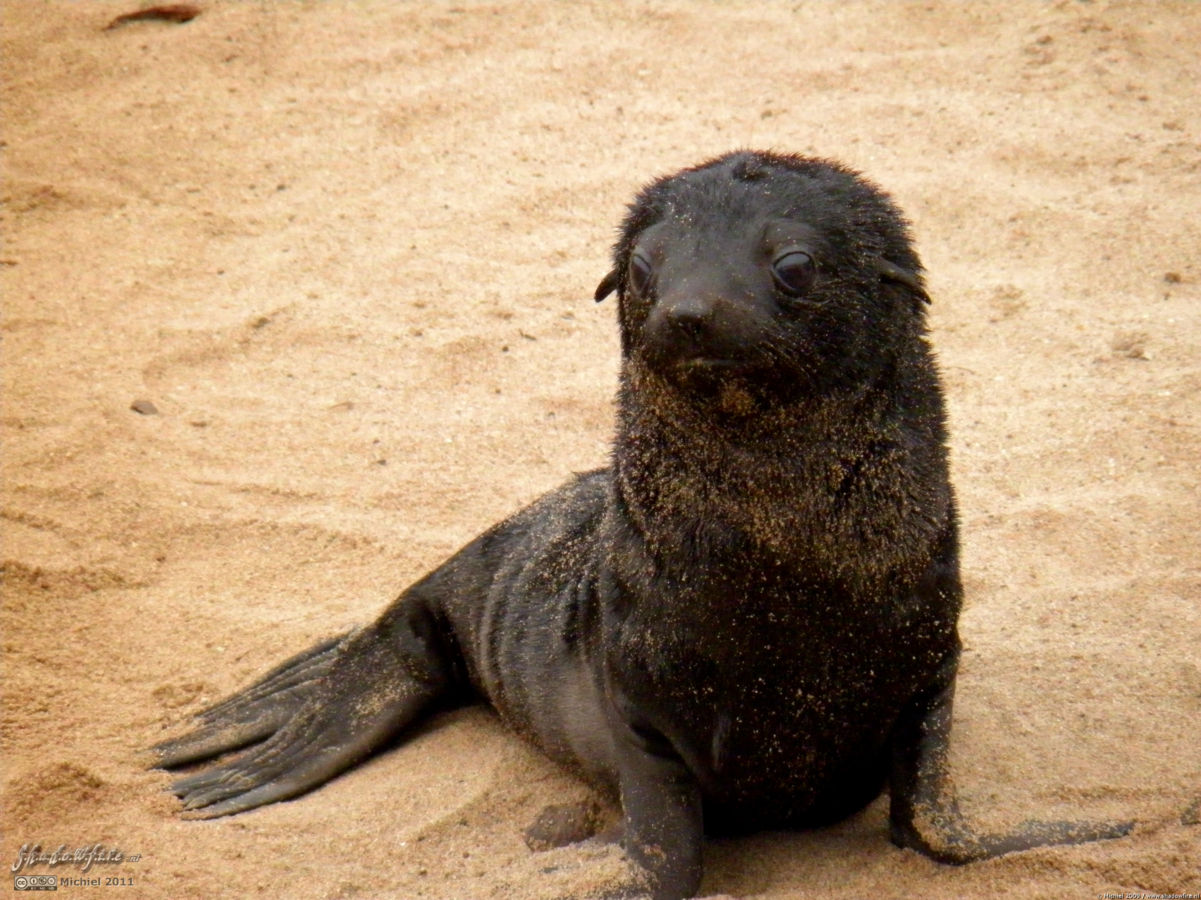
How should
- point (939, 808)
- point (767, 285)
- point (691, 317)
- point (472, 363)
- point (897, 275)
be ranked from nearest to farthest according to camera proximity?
point (691, 317) → point (767, 285) → point (897, 275) → point (939, 808) → point (472, 363)

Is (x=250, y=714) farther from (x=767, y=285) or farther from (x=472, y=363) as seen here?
(x=767, y=285)

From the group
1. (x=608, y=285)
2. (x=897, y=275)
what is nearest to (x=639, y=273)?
(x=608, y=285)

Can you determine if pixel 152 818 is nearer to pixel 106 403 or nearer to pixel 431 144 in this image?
pixel 106 403

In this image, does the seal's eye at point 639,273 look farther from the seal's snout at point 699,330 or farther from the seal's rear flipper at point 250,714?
the seal's rear flipper at point 250,714

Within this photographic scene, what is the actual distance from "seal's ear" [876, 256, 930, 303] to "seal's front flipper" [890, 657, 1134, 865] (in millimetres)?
783

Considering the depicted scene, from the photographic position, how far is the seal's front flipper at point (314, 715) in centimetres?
374

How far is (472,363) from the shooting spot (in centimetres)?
530

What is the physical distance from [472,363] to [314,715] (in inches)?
70.2

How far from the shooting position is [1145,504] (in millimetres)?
4098

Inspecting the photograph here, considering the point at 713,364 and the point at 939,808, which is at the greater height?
the point at 713,364

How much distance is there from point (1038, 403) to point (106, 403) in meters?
3.25

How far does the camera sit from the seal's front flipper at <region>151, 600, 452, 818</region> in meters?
3.74

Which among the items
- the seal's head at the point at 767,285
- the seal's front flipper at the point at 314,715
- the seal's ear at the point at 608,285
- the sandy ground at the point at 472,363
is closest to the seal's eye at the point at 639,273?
the seal's head at the point at 767,285

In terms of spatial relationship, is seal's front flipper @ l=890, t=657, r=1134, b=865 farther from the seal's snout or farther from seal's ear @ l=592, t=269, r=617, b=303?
seal's ear @ l=592, t=269, r=617, b=303
